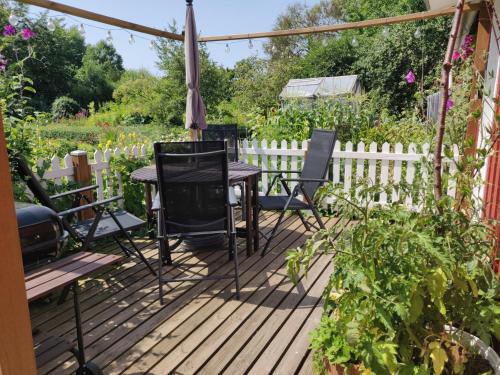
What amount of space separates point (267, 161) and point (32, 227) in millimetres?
3674

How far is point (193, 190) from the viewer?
2904 mm

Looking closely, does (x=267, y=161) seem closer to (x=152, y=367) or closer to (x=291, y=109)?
(x=291, y=109)

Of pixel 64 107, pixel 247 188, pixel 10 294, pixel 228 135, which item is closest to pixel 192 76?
pixel 228 135

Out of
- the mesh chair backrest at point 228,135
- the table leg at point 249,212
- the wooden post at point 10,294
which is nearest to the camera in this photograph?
the wooden post at point 10,294

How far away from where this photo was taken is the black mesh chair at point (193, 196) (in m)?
2.81

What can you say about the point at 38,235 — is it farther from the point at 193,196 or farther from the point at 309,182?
the point at 309,182

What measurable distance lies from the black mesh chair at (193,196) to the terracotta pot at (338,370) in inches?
44.8

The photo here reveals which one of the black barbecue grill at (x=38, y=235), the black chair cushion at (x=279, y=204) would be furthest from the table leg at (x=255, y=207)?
the black barbecue grill at (x=38, y=235)

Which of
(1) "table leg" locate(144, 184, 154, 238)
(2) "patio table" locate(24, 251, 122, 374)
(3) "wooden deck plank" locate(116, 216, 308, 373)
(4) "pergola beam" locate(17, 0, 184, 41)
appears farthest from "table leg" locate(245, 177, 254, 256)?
(4) "pergola beam" locate(17, 0, 184, 41)

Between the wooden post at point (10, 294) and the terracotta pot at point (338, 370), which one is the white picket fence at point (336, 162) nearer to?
the terracotta pot at point (338, 370)

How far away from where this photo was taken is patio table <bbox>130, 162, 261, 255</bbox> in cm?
342

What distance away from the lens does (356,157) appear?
4883 mm

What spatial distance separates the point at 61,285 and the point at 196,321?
1049mm

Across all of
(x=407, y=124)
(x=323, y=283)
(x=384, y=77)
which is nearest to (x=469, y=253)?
(x=323, y=283)
